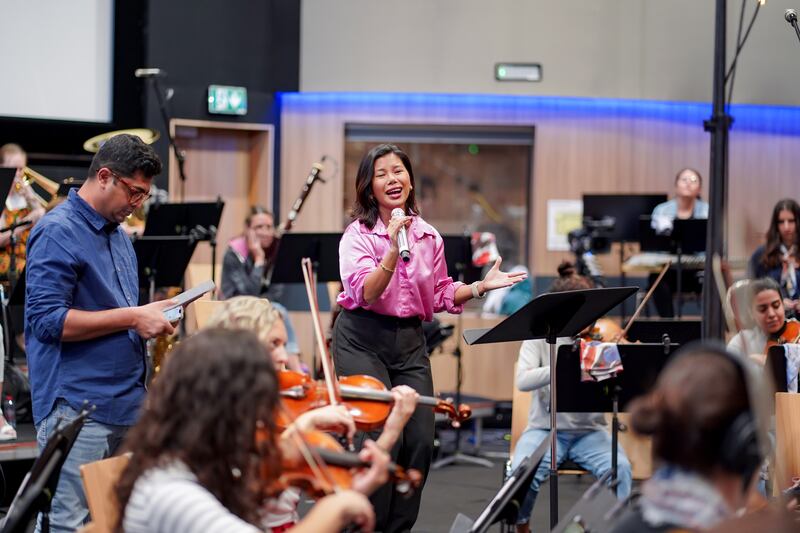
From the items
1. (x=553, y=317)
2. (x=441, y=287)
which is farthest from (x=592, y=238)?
(x=553, y=317)

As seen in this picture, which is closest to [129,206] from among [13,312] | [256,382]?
[256,382]

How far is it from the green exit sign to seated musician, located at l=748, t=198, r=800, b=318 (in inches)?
190

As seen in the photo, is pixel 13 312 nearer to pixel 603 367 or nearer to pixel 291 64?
pixel 291 64

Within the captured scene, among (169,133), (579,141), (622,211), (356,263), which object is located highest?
(579,141)

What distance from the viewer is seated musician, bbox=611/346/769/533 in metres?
1.88

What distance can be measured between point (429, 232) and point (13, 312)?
14.4 ft

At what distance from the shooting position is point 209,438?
2.17 metres

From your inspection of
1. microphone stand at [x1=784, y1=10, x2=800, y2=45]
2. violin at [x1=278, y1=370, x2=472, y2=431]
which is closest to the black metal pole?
microphone stand at [x1=784, y1=10, x2=800, y2=45]

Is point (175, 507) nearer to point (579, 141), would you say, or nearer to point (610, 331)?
point (610, 331)

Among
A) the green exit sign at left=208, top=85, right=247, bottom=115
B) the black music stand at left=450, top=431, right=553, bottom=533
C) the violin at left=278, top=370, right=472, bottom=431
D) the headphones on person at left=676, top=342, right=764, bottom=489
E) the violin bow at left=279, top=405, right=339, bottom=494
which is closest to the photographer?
the headphones on person at left=676, top=342, right=764, bottom=489

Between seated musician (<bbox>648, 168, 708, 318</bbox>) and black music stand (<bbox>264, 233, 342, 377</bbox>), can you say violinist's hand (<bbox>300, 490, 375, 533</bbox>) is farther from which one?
seated musician (<bbox>648, 168, 708, 318</bbox>)

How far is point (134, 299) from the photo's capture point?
12.1 ft

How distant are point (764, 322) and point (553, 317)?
1.69 m

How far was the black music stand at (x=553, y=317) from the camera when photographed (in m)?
3.79
